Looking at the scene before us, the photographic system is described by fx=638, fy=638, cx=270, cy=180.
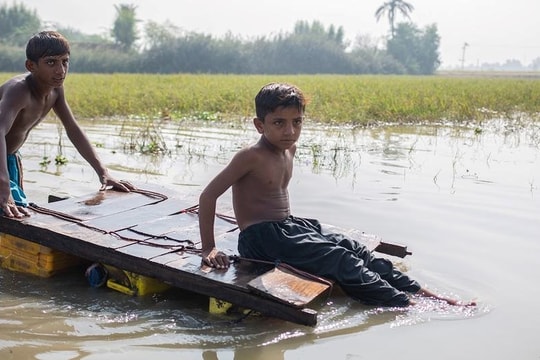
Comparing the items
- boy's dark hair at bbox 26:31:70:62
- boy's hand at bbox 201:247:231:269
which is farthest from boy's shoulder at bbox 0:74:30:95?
→ boy's hand at bbox 201:247:231:269

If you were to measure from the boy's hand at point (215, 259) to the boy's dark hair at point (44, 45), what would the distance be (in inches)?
63.3

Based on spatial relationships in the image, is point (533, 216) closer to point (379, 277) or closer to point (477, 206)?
point (477, 206)

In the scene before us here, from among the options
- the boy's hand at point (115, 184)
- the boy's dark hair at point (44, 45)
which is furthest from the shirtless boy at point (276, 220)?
the boy's dark hair at point (44, 45)

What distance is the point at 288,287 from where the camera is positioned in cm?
279

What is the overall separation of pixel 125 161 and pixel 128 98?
6.24 m

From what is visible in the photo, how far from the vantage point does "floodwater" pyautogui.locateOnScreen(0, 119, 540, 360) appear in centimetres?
272

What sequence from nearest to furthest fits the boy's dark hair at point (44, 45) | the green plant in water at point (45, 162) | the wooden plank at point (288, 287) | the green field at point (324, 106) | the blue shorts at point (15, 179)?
1. the wooden plank at point (288, 287)
2. the boy's dark hair at point (44, 45)
3. the blue shorts at point (15, 179)
4. the green plant in water at point (45, 162)
5. the green field at point (324, 106)

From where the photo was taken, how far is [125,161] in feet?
23.4

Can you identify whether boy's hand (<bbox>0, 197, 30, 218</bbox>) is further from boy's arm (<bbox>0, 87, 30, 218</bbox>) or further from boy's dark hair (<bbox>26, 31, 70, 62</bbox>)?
boy's dark hair (<bbox>26, 31, 70, 62</bbox>)

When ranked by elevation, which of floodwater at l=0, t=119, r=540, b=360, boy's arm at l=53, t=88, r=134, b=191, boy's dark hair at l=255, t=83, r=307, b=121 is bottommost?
floodwater at l=0, t=119, r=540, b=360

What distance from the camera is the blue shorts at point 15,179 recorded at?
12.7 ft

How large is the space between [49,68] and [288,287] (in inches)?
80.2

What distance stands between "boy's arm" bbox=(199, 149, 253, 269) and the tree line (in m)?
38.0

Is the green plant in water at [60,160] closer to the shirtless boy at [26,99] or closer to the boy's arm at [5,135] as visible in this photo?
the shirtless boy at [26,99]
